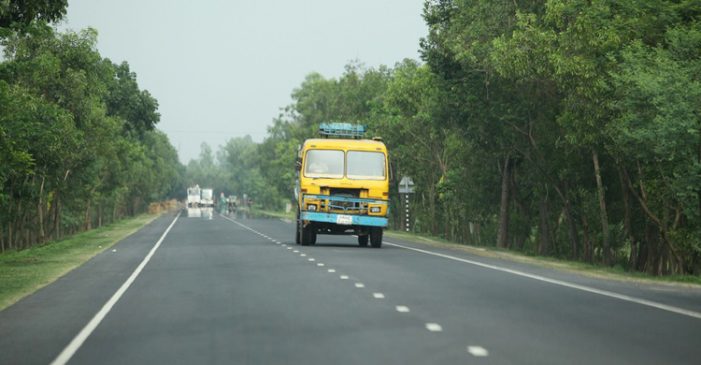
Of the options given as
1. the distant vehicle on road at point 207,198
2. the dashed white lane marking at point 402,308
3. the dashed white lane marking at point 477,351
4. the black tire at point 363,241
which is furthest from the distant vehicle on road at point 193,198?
the dashed white lane marking at point 477,351

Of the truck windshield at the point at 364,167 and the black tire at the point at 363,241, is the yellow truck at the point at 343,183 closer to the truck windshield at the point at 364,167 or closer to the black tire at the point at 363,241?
the truck windshield at the point at 364,167

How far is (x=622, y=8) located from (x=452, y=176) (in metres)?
21.7

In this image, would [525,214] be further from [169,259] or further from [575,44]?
[169,259]

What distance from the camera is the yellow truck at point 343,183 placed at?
32.2 meters

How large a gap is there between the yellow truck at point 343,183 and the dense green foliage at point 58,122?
312 inches

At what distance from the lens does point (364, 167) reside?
3247cm

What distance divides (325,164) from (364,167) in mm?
1149

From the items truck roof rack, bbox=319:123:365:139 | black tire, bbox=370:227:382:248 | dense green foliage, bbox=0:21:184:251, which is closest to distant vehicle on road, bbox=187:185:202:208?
dense green foliage, bbox=0:21:184:251

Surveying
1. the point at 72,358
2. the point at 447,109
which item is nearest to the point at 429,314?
the point at 72,358

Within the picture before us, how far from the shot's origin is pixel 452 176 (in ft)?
161

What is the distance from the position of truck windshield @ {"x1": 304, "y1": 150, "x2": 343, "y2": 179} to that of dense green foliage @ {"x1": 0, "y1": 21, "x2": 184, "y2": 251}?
7.98 meters

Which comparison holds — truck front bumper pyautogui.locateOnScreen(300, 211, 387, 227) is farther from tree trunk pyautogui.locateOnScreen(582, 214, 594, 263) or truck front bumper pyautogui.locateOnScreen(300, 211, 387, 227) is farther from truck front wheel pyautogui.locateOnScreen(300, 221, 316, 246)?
tree trunk pyautogui.locateOnScreen(582, 214, 594, 263)

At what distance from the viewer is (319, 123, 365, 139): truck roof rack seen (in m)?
35.0

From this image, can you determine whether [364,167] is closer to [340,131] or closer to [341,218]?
[341,218]
